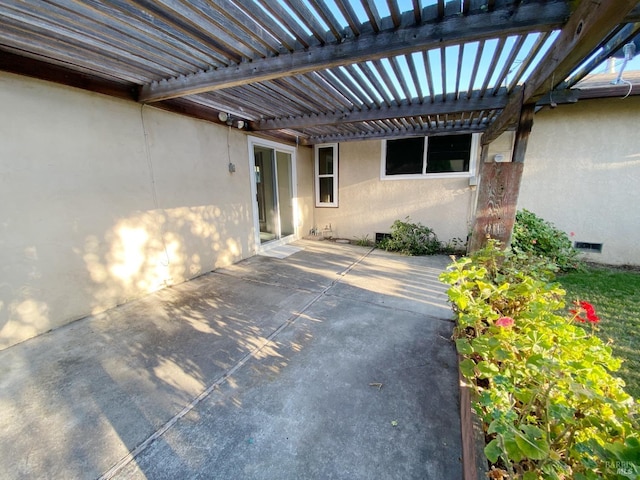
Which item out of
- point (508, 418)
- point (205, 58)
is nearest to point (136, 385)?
point (508, 418)

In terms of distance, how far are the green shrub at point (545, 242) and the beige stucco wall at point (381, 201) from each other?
1389mm

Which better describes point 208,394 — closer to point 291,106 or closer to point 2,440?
point 2,440

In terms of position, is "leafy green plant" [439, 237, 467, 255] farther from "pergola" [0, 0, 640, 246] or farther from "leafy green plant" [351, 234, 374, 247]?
"pergola" [0, 0, 640, 246]

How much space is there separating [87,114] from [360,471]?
410 cm

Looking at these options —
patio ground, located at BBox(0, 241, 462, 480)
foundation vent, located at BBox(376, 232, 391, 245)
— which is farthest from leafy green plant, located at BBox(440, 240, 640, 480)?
foundation vent, located at BBox(376, 232, 391, 245)

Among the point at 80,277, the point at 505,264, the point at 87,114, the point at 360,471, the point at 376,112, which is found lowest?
the point at 360,471

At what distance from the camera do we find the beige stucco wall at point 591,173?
442 cm

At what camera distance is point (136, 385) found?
194 cm

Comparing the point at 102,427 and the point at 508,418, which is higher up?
the point at 508,418

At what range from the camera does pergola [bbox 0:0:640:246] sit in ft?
5.41

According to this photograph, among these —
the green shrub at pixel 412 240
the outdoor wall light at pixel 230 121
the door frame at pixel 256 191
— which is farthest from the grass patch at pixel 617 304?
the outdoor wall light at pixel 230 121

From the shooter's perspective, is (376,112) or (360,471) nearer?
(360,471)

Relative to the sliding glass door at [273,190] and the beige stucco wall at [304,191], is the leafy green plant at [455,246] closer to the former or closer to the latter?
the beige stucco wall at [304,191]

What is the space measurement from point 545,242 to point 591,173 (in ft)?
5.67
